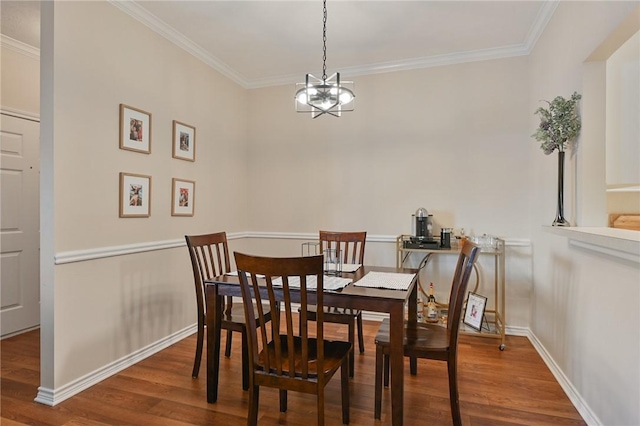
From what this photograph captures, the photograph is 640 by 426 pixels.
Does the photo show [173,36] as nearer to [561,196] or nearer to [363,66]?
[363,66]

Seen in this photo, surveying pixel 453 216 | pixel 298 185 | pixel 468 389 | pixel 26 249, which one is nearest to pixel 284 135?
pixel 298 185

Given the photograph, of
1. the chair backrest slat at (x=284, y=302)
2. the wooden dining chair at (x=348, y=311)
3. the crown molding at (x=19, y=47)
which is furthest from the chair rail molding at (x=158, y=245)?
the crown molding at (x=19, y=47)

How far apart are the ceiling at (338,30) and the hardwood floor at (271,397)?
104 inches

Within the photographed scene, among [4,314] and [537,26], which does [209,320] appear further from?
[537,26]

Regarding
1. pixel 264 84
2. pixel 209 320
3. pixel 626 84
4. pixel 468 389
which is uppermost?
pixel 264 84

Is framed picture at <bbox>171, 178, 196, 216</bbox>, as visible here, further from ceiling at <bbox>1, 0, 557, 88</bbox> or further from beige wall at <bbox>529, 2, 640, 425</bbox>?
beige wall at <bbox>529, 2, 640, 425</bbox>

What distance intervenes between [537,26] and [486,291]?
91.8 inches

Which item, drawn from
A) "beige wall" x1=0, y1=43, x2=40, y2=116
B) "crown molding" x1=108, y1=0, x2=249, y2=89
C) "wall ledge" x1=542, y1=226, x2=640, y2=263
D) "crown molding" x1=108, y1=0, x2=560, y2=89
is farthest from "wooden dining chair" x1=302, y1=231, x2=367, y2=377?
"beige wall" x1=0, y1=43, x2=40, y2=116

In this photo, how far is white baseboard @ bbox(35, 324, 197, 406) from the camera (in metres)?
2.07

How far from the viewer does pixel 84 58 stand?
2248 mm

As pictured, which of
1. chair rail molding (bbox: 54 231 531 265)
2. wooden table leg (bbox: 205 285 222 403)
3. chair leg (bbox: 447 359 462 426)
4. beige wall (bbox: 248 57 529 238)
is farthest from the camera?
beige wall (bbox: 248 57 529 238)

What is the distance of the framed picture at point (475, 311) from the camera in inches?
121

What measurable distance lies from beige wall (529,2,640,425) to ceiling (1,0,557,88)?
42cm

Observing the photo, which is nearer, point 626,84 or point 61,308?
point 61,308
